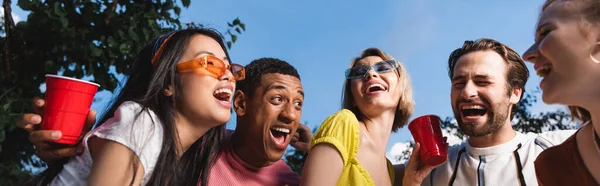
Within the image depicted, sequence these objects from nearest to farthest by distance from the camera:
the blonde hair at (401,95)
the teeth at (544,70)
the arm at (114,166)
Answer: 1. the teeth at (544,70)
2. the arm at (114,166)
3. the blonde hair at (401,95)

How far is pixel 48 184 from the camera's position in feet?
9.38

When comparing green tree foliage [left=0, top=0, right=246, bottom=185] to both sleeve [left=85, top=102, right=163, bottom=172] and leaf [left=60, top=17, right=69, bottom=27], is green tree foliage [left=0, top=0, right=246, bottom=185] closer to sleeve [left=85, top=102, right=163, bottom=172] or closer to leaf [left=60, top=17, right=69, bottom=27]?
leaf [left=60, top=17, right=69, bottom=27]

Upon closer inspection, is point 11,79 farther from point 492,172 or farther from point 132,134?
point 492,172

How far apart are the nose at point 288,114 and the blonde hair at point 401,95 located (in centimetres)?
34

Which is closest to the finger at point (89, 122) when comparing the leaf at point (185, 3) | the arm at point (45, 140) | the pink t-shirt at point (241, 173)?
the arm at point (45, 140)

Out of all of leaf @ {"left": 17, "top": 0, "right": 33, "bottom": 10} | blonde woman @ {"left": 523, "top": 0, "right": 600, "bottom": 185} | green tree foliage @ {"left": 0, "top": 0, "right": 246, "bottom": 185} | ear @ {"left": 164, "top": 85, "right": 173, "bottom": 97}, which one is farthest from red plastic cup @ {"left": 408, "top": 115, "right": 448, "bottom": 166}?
leaf @ {"left": 17, "top": 0, "right": 33, "bottom": 10}

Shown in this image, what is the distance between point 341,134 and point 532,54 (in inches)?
45.2

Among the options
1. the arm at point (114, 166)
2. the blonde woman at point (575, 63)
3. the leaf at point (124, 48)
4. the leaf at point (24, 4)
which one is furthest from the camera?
the leaf at point (124, 48)

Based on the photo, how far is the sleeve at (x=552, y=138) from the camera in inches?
137

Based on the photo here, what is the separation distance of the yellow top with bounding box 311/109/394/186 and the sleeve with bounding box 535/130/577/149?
45.8 inches

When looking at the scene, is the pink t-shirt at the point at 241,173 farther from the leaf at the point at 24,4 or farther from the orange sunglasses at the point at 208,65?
the leaf at the point at 24,4

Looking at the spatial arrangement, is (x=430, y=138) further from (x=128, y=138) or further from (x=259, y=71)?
(x=128, y=138)

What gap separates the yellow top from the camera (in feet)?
10.0

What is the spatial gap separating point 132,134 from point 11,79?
174 inches
